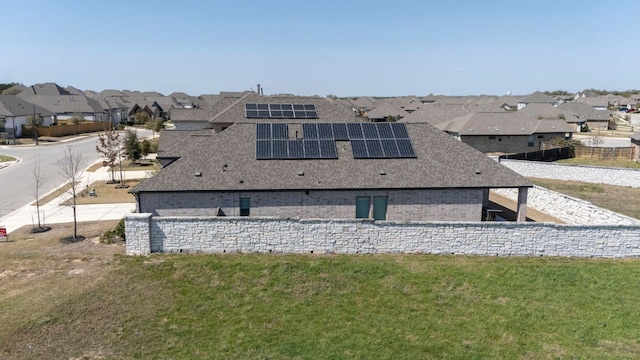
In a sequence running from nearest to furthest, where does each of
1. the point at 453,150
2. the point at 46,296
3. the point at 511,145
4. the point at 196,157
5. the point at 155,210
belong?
the point at 46,296, the point at 155,210, the point at 196,157, the point at 453,150, the point at 511,145

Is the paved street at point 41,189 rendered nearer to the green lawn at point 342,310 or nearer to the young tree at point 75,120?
the green lawn at point 342,310

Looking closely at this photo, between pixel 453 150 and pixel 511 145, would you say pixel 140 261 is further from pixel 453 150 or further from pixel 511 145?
pixel 511 145

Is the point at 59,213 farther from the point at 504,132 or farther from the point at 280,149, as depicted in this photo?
the point at 504,132

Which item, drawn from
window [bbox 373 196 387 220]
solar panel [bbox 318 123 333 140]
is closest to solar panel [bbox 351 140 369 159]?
solar panel [bbox 318 123 333 140]

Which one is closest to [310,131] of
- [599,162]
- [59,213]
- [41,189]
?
[59,213]

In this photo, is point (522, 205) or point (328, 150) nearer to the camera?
point (522, 205)

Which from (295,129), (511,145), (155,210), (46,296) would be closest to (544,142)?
(511,145)

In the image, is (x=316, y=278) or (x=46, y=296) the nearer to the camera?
(x=46, y=296)

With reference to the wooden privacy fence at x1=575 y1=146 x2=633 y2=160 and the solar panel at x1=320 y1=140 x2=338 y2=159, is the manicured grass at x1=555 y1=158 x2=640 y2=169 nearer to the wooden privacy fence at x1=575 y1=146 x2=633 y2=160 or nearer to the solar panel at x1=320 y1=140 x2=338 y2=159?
the wooden privacy fence at x1=575 y1=146 x2=633 y2=160
